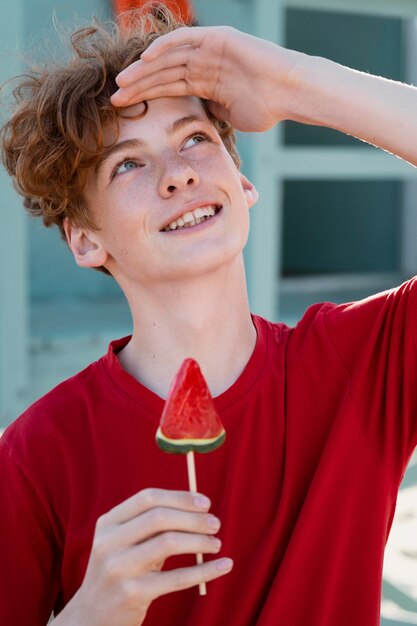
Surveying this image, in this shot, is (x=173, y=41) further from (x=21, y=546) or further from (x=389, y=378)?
(x=21, y=546)

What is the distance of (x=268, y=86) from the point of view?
2088 millimetres

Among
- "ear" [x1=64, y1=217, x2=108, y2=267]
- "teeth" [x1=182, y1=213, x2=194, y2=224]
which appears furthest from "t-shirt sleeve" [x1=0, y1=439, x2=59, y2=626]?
"teeth" [x1=182, y1=213, x2=194, y2=224]

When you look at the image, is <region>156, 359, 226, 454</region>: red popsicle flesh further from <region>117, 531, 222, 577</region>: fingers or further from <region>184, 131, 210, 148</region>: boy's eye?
<region>184, 131, 210, 148</region>: boy's eye

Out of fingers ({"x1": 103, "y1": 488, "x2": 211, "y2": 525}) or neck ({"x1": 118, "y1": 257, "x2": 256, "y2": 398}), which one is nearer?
fingers ({"x1": 103, "y1": 488, "x2": 211, "y2": 525})

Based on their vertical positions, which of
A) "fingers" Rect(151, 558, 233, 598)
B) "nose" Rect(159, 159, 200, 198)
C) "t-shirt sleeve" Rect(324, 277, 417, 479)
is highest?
"nose" Rect(159, 159, 200, 198)

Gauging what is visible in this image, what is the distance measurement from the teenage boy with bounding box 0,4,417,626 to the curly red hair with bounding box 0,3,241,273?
1cm

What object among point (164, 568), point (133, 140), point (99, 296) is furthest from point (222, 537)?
point (99, 296)

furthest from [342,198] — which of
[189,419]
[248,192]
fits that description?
[189,419]

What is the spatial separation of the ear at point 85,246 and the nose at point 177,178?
0.91 ft

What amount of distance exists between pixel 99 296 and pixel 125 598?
5.18 meters

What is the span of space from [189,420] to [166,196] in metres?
0.64

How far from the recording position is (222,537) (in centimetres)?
198

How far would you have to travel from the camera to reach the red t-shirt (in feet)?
6.50

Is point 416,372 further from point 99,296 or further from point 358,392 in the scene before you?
point 99,296
